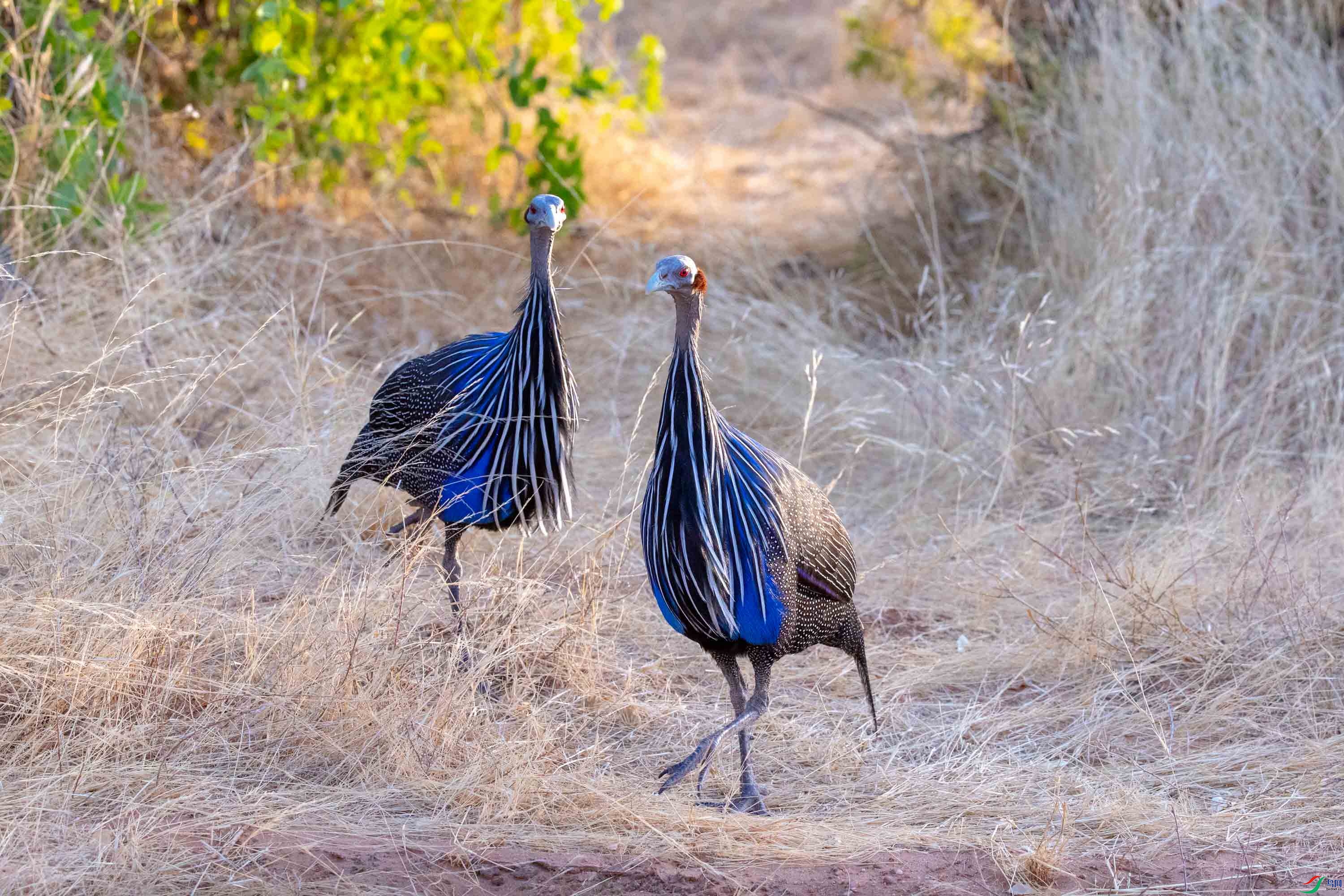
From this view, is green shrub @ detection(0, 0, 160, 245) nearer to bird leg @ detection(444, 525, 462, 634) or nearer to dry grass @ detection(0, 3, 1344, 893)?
dry grass @ detection(0, 3, 1344, 893)

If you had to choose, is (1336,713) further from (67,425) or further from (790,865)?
(67,425)

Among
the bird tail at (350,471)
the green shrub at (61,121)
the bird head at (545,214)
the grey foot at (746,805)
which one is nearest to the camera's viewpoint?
the grey foot at (746,805)

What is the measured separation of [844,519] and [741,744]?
1.88m

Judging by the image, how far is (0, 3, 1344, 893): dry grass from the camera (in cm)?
294

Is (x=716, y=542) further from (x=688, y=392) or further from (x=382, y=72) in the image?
(x=382, y=72)

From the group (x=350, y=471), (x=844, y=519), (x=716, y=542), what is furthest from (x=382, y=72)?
(x=716, y=542)

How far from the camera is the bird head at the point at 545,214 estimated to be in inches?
142

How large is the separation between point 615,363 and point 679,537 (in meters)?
2.94

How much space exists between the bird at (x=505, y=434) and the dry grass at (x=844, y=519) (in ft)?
0.58

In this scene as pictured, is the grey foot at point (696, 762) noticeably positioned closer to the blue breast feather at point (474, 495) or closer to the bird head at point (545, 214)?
the blue breast feather at point (474, 495)

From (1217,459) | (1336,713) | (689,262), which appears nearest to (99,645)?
(689,262)

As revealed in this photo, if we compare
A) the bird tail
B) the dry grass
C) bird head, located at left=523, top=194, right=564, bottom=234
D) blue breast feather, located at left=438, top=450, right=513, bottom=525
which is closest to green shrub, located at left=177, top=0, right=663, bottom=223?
the dry grass

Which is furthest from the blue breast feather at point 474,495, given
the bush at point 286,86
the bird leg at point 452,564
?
the bush at point 286,86

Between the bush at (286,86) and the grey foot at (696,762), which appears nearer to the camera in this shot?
the grey foot at (696,762)
